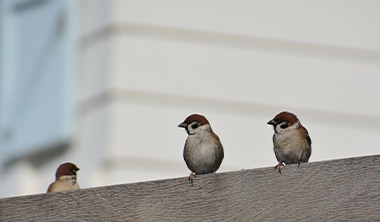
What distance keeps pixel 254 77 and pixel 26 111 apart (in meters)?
1.30

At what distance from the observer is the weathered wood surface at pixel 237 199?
1813 mm

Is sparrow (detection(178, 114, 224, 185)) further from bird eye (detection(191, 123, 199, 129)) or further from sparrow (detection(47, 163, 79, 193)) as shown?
sparrow (detection(47, 163, 79, 193))

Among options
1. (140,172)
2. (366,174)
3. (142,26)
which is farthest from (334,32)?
(366,174)

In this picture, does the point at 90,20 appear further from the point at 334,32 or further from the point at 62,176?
the point at 334,32

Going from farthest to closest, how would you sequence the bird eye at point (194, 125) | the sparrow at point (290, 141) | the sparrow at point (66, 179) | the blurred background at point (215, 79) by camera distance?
the blurred background at point (215, 79), the sparrow at point (66, 179), the bird eye at point (194, 125), the sparrow at point (290, 141)

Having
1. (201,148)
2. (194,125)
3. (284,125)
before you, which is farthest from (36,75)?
(284,125)

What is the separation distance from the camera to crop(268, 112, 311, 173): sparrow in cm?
329

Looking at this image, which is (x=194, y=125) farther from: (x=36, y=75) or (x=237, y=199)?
(x=237, y=199)

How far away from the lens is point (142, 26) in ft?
Answer: 13.2

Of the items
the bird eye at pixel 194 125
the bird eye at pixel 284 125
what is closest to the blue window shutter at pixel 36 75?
the bird eye at pixel 194 125

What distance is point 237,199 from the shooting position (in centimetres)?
188

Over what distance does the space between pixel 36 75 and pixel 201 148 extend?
1.53 m

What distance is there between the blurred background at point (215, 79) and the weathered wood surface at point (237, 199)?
182 centimetres

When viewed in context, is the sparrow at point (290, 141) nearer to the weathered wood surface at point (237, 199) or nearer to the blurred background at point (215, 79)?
the blurred background at point (215, 79)
